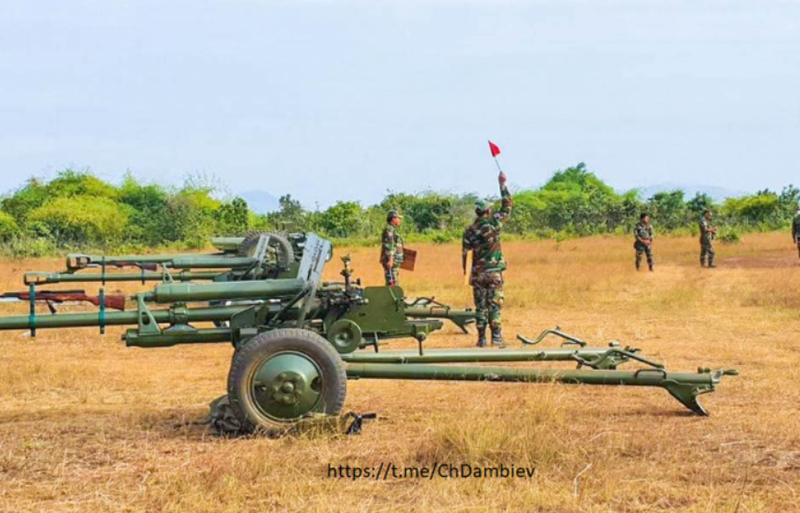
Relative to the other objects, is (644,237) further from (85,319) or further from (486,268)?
(85,319)

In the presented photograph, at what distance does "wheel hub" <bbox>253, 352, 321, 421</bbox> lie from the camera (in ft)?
22.4

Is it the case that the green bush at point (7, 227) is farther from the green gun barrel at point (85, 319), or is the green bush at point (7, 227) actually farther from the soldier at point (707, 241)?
the green gun barrel at point (85, 319)

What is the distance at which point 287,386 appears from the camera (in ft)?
22.3

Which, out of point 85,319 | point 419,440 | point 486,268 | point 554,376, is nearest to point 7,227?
point 486,268

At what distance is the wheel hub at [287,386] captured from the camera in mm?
6820

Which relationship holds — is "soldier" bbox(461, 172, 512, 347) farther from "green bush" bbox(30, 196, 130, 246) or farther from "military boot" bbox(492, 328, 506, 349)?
"green bush" bbox(30, 196, 130, 246)

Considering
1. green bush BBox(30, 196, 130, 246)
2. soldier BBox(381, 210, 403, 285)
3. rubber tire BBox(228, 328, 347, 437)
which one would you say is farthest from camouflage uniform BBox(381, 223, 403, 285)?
green bush BBox(30, 196, 130, 246)

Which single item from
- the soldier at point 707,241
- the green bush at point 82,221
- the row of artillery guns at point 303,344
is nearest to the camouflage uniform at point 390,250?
the row of artillery guns at point 303,344

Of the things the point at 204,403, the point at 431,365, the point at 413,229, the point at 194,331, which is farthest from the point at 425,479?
the point at 413,229

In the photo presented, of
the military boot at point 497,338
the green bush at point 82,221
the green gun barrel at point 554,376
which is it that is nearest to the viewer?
the green gun barrel at point 554,376

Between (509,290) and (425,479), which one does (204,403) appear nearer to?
(425,479)

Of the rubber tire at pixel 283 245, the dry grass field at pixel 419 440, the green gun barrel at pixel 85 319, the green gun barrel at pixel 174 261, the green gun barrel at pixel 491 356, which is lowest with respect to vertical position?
the dry grass field at pixel 419 440

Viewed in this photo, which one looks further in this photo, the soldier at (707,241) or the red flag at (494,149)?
the soldier at (707,241)

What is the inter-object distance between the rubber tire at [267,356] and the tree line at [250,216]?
30503 millimetres
